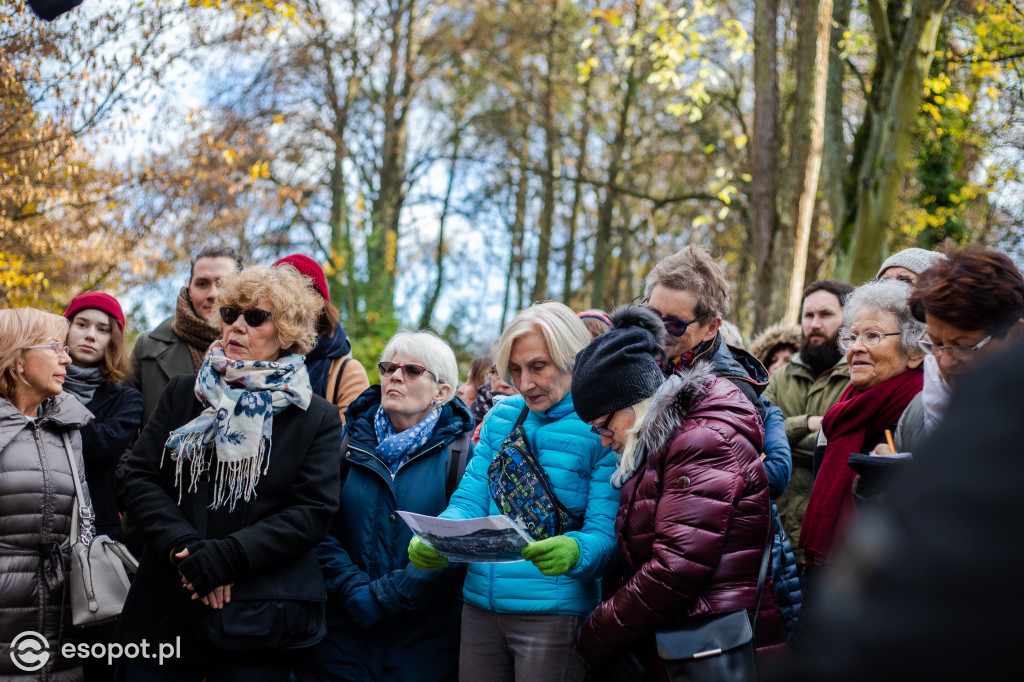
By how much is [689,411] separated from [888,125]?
6.42m

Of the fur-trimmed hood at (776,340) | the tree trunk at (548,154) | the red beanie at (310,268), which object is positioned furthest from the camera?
the tree trunk at (548,154)

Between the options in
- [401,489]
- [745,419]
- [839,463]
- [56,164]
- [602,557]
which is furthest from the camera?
[56,164]

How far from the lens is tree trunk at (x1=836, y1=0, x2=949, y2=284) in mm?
7605

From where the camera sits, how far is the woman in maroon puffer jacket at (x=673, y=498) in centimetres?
244

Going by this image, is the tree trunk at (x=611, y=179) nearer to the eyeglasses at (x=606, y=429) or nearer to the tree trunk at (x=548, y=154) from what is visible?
the tree trunk at (x=548, y=154)

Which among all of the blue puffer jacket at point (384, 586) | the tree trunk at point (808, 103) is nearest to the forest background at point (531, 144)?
the tree trunk at point (808, 103)

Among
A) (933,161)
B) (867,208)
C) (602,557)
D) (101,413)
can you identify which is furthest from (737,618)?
(933,161)

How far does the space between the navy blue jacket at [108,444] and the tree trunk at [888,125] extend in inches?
252

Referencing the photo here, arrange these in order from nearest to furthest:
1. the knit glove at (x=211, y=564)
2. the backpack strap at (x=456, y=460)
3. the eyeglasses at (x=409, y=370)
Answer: the knit glove at (x=211, y=564) → the backpack strap at (x=456, y=460) → the eyeglasses at (x=409, y=370)

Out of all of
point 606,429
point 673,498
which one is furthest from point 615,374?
point 673,498

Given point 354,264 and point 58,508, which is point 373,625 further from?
point 354,264

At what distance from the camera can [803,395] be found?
462 cm

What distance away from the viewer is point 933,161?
1369cm

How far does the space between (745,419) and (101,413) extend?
3343mm
